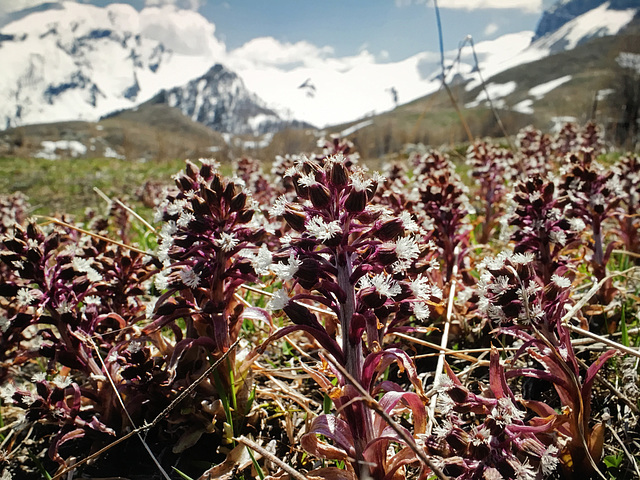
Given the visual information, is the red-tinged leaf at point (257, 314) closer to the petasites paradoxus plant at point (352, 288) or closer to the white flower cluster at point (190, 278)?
the white flower cluster at point (190, 278)

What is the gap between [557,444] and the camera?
149 cm

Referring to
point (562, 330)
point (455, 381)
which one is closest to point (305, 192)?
point (455, 381)

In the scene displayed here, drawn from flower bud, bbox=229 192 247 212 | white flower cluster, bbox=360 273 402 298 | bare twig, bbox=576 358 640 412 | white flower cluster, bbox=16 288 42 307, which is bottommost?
Answer: bare twig, bbox=576 358 640 412

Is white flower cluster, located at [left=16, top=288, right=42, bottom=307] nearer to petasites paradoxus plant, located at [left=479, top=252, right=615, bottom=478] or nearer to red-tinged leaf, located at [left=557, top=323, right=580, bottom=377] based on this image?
petasites paradoxus plant, located at [left=479, top=252, right=615, bottom=478]

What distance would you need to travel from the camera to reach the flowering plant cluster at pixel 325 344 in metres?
1.43

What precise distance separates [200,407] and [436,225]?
1916mm

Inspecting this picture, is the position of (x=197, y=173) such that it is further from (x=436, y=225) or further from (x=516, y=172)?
(x=516, y=172)

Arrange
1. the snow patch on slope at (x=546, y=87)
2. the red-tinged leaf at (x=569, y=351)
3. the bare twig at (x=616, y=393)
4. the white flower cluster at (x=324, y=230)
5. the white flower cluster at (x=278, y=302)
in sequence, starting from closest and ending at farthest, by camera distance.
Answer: the white flower cluster at (x=324, y=230) → the white flower cluster at (x=278, y=302) → the red-tinged leaf at (x=569, y=351) → the bare twig at (x=616, y=393) → the snow patch on slope at (x=546, y=87)

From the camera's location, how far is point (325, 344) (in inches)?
58.8

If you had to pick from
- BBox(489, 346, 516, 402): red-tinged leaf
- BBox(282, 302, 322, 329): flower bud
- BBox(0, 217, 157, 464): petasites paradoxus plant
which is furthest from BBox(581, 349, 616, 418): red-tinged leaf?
BBox(0, 217, 157, 464): petasites paradoxus plant

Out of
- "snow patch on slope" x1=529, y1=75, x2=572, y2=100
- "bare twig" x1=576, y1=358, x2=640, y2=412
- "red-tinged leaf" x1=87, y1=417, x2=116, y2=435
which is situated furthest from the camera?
"snow patch on slope" x1=529, y1=75, x2=572, y2=100

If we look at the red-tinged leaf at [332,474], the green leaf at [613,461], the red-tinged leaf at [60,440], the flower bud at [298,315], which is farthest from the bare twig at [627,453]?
the red-tinged leaf at [60,440]

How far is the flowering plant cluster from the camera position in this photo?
1.43 metres

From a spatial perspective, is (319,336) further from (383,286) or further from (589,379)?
(589,379)
